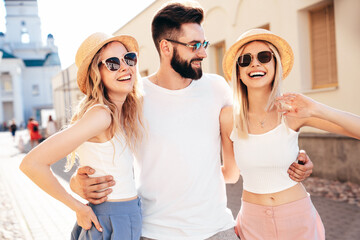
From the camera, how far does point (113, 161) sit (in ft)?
6.98

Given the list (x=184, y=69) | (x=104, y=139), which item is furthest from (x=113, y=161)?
(x=184, y=69)

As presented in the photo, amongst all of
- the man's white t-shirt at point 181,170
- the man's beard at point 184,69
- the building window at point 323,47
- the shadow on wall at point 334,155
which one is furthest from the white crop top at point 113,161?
the building window at point 323,47

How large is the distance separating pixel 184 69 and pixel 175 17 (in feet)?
1.30

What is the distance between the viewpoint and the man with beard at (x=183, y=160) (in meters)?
2.27

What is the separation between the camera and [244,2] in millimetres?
10672

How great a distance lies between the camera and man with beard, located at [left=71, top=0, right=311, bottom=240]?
227 cm

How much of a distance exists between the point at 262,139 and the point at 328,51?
22.9 feet

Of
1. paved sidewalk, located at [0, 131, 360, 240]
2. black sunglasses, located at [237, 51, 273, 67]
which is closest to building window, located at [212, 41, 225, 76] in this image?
paved sidewalk, located at [0, 131, 360, 240]

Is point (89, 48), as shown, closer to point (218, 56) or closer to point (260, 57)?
point (260, 57)

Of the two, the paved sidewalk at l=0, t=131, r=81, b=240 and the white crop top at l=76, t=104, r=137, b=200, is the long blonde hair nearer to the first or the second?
the white crop top at l=76, t=104, r=137, b=200

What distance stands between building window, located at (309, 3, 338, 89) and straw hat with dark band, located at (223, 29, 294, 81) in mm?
6281

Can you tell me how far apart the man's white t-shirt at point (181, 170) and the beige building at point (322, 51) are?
6080 millimetres

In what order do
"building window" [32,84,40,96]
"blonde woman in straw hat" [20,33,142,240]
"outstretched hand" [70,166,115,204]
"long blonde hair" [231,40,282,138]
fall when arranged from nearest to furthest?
"blonde woman in straw hat" [20,33,142,240] < "outstretched hand" [70,166,115,204] < "long blonde hair" [231,40,282,138] < "building window" [32,84,40,96]

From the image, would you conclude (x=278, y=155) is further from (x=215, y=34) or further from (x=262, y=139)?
(x=215, y=34)
